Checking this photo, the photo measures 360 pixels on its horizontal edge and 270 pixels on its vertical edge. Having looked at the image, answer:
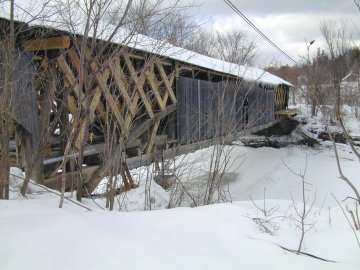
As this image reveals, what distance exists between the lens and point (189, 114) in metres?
9.89

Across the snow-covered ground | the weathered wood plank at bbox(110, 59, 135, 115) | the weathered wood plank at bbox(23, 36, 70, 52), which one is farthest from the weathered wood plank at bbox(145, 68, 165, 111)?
the snow-covered ground

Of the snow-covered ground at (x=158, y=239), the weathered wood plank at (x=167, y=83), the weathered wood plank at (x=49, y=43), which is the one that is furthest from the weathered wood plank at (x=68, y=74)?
the weathered wood plank at (x=167, y=83)

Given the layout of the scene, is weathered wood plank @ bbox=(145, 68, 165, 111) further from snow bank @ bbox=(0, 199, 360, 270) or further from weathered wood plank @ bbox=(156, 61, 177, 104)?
snow bank @ bbox=(0, 199, 360, 270)

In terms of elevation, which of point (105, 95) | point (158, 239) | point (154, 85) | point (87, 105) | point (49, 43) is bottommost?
point (158, 239)

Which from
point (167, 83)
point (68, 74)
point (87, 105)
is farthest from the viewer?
point (167, 83)

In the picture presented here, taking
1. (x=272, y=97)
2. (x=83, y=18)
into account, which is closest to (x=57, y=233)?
(x=83, y=18)

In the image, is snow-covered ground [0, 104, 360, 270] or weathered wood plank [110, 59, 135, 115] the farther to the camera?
weathered wood plank [110, 59, 135, 115]

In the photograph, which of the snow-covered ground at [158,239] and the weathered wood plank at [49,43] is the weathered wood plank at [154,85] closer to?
the weathered wood plank at [49,43]

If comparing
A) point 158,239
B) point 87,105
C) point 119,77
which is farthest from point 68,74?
point 158,239

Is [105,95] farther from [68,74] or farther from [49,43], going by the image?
[49,43]

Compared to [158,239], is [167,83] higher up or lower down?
higher up

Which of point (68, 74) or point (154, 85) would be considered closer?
point (68, 74)

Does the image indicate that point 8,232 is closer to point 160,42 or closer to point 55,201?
point 55,201

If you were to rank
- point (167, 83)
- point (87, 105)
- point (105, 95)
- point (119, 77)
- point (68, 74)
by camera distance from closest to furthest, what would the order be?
point (87, 105) → point (105, 95) → point (68, 74) → point (119, 77) → point (167, 83)
